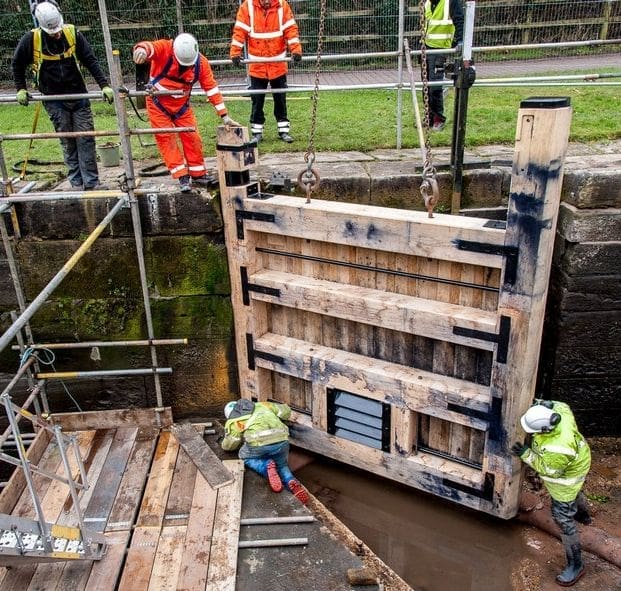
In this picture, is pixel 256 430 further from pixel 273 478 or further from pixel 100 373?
pixel 100 373

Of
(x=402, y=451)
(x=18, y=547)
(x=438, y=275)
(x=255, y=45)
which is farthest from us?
(x=255, y=45)

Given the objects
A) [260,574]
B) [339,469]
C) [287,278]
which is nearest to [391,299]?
[287,278]

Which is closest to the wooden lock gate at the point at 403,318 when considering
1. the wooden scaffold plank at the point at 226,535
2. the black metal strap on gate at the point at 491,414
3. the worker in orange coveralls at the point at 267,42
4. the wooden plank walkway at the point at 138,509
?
the black metal strap on gate at the point at 491,414

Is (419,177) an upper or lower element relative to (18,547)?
upper

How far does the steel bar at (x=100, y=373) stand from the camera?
5.25 meters

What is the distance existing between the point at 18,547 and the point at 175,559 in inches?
38.8

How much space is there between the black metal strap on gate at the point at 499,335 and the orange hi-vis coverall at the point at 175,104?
266cm

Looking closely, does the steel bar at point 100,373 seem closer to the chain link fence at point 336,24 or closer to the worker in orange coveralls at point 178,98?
the worker in orange coveralls at point 178,98

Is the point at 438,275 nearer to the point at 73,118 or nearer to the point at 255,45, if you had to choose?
the point at 73,118

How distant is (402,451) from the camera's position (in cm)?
499

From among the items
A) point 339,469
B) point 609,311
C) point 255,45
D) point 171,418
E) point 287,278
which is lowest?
point 339,469

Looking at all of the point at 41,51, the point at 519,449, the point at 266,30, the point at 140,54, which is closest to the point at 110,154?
the point at 41,51

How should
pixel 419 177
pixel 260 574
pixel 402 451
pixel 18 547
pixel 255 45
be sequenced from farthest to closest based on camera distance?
pixel 255 45 → pixel 419 177 → pixel 402 451 → pixel 260 574 → pixel 18 547

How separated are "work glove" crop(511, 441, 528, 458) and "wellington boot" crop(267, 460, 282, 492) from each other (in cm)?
173
